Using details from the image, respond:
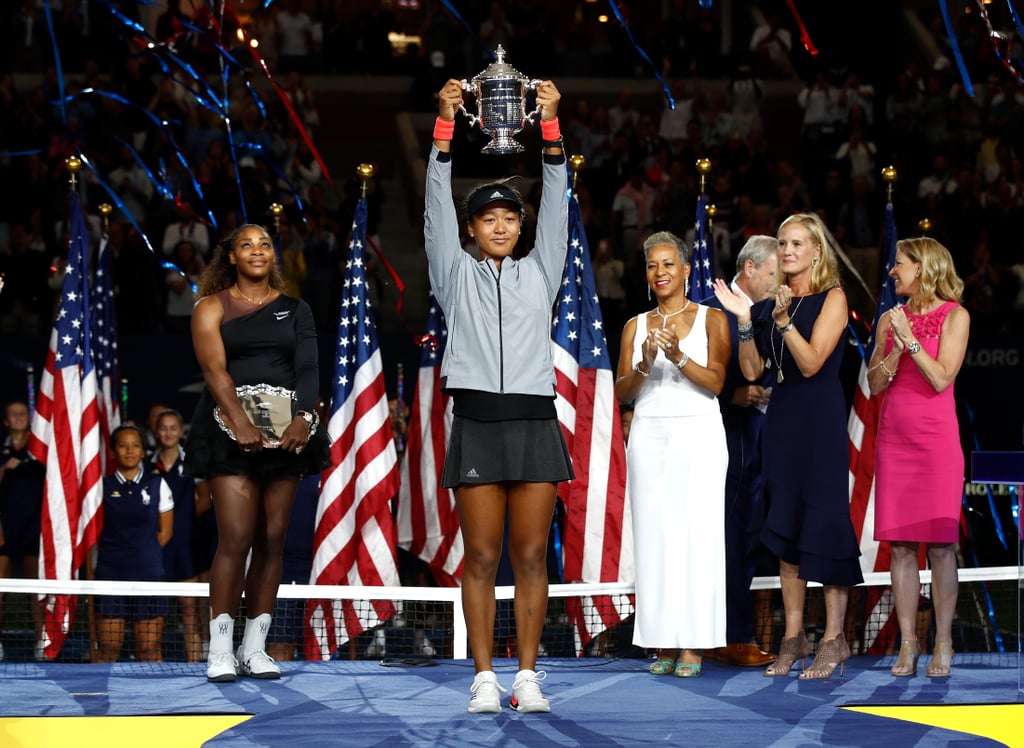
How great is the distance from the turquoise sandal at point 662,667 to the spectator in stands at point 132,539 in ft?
9.22

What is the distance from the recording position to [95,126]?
1452 cm

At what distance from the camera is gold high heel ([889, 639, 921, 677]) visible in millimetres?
5719

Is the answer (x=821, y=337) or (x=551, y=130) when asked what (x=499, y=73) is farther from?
(x=821, y=337)

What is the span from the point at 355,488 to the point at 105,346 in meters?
2.76

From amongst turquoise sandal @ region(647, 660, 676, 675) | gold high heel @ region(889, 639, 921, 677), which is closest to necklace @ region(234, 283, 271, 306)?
turquoise sandal @ region(647, 660, 676, 675)

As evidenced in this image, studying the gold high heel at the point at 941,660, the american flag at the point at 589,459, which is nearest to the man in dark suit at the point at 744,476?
the gold high heel at the point at 941,660

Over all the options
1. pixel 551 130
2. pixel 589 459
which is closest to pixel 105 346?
pixel 589 459

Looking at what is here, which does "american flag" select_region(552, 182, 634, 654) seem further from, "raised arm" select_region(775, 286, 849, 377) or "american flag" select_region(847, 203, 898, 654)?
"raised arm" select_region(775, 286, 849, 377)

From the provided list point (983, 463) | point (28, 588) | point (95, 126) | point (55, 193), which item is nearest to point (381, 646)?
point (28, 588)

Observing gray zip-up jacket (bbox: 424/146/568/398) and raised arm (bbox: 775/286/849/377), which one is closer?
gray zip-up jacket (bbox: 424/146/568/398)

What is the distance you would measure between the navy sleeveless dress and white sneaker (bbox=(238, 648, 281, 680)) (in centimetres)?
201

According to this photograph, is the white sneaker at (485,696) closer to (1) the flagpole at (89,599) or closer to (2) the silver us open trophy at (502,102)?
(2) the silver us open trophy at (502,102)

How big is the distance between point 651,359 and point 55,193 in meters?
9.13

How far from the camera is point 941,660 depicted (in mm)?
5703
